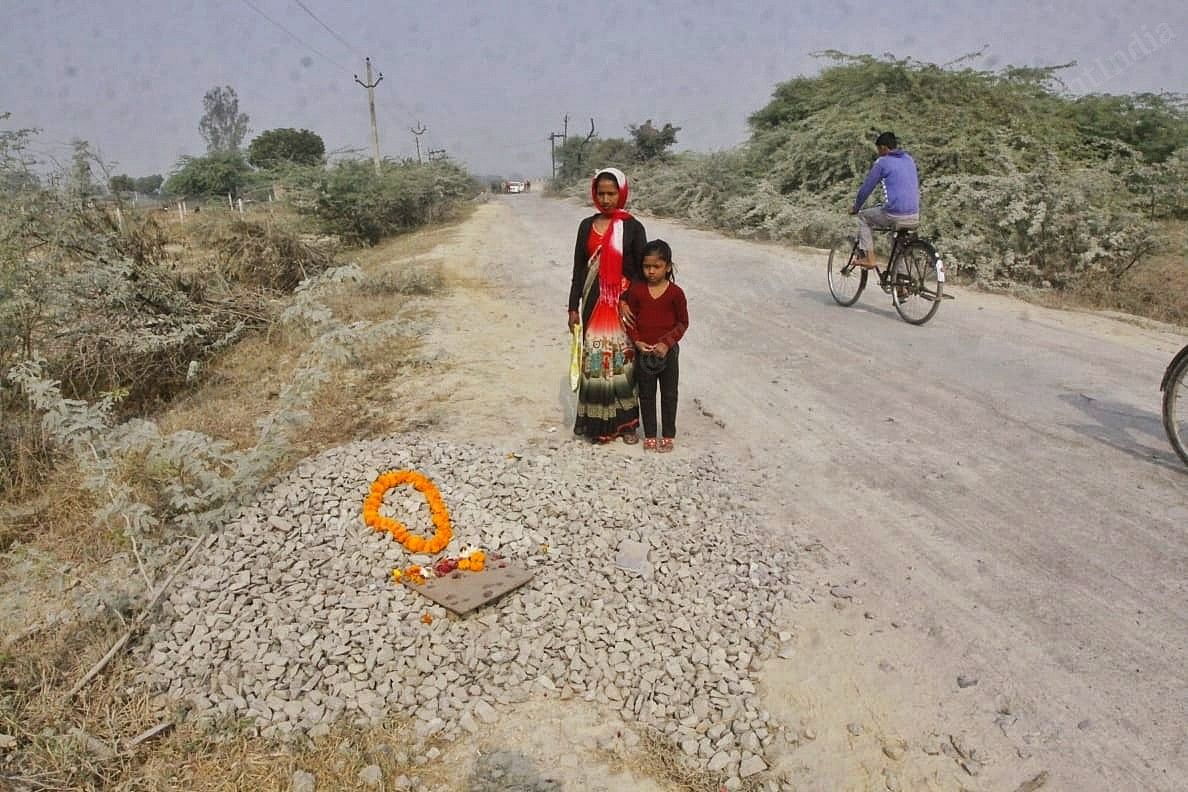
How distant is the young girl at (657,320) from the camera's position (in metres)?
4.11

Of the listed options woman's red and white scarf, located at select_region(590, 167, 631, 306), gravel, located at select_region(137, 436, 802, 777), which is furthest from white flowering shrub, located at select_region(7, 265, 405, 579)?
woman's red and white scarf, located at select_region(590, 167, 631, 306)

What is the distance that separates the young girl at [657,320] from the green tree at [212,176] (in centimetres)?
3370

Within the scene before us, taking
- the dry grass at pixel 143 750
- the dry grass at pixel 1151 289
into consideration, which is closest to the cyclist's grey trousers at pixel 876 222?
the dry grass at pixel 1151 289

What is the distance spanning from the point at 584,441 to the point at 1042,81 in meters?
15.9

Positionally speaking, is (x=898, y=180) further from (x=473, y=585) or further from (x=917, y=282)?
(x=473, y=585)

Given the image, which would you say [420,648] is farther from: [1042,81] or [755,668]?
[1042,81]

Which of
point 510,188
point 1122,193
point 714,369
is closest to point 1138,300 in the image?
point 1122,193

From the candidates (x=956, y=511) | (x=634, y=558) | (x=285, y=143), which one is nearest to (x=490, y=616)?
(x=634, y=558)

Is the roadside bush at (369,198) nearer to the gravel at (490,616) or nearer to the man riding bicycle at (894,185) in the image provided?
the man riding bicycle at (894,185)

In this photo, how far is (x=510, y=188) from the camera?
83688 mm

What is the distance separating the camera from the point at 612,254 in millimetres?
4258

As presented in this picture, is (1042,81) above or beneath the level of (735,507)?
above

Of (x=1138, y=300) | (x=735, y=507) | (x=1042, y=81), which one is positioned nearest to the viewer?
(x=735, y=507)

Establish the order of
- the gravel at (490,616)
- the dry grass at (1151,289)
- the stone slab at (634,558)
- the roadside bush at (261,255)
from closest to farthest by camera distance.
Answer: the gravel at (490,616), the stone slab at (634,558), the dry grass at (1151,289), the roadside bush at (261,255)
